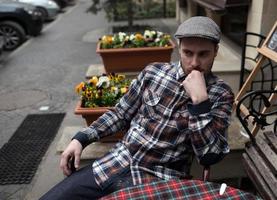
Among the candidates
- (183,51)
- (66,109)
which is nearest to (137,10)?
(66,109)

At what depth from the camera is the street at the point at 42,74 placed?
17.5 feet

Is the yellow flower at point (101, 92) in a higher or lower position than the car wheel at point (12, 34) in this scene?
higher

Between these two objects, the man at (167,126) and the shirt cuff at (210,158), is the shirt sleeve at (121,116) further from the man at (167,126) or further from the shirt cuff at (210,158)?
the shirt cuff at (210,158)

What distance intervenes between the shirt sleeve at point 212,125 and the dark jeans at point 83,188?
445 mm

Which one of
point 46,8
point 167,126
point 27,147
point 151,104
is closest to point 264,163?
point 167,126

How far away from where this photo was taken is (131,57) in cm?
473

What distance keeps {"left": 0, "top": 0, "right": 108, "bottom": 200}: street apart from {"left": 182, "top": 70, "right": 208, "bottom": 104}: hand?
87.8 inches

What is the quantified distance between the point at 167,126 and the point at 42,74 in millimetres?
5493

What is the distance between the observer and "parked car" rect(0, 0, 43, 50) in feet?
31.6

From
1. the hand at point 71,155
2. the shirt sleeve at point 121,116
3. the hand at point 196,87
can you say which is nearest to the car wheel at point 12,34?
the shirt sleeve at point 121,116

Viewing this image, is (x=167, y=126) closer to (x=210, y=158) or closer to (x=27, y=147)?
(x=210, y=158)

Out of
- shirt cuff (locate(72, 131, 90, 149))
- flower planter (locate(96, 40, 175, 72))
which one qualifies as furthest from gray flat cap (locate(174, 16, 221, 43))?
flower planter (locate(96, 40, 175, 72))

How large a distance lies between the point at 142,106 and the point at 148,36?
2.76m

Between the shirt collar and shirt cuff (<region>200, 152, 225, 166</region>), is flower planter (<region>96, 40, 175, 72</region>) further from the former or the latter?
shirt cuff (<region>200, 152, 225, 166</region>)
